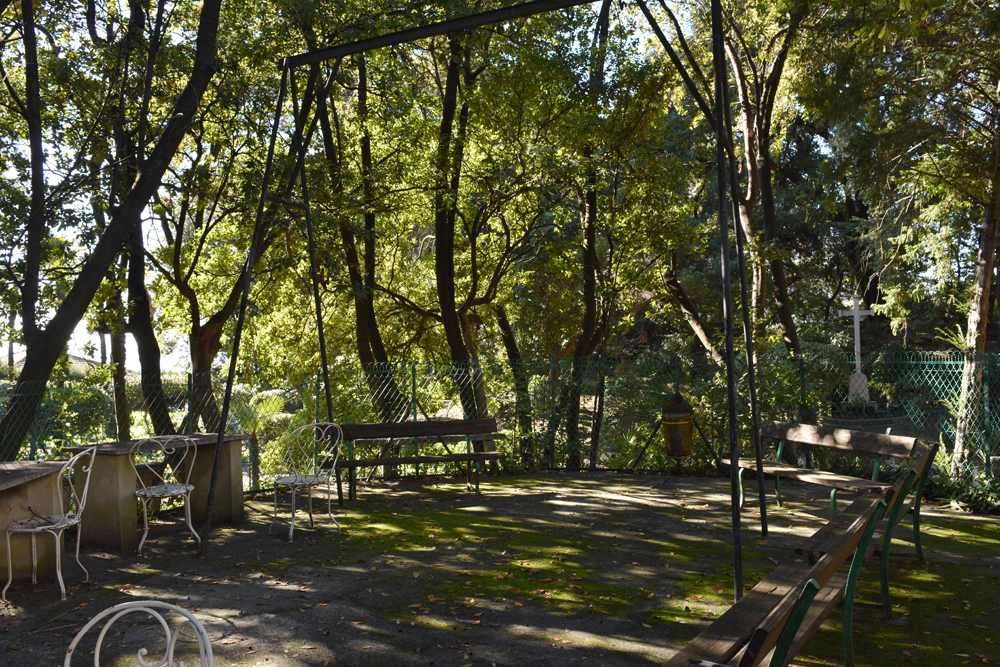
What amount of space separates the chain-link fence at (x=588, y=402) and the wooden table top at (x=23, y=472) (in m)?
2.29

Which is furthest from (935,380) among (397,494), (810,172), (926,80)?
(810,172)

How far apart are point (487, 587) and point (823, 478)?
11.5 ft

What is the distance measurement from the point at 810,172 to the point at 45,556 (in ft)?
79.0

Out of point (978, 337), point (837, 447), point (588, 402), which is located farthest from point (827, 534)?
point (588, 402)

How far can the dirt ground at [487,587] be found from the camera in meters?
4.39

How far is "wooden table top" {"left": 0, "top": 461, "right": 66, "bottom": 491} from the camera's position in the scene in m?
5.29

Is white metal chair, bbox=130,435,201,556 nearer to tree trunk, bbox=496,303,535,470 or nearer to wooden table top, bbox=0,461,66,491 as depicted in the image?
wooden table top, bbox=0,461,66,491

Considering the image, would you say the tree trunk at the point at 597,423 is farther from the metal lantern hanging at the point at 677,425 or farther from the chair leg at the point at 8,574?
the chair leg at the point at 8,574

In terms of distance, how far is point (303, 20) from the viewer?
9992 millimetres

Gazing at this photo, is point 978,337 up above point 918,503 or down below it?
above

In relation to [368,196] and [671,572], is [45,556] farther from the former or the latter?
[368,196]

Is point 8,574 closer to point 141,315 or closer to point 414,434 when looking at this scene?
point 414,434

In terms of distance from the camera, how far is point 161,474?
783 cm

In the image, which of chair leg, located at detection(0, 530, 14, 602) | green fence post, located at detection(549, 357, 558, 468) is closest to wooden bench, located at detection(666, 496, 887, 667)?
chair leg, located at detection(0, 530, 14, 602)
